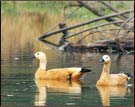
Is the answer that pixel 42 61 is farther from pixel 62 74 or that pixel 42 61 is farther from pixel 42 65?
pixel 62 74

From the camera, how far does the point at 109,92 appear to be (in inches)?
503

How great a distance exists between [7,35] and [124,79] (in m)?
14.1

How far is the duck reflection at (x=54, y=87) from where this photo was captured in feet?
39.7

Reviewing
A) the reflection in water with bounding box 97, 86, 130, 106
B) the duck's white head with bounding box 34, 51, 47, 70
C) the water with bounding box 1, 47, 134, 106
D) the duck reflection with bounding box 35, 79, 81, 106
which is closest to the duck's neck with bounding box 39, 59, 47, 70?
the duck's white head with bounding box 34, 51, 47, 70

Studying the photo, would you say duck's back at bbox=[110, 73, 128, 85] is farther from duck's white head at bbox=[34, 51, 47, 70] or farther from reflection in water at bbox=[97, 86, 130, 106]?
duck's white head at bbox=[34, 51, 47, 70]

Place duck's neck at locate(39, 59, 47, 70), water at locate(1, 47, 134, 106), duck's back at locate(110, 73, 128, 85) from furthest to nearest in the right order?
duck's neck at locate(39, 59, 47, 70) < duck's back at locate(110, 73, 128, 85) < water at locate(1, 47, 134, 106)

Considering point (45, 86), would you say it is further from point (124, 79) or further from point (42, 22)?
point (42, 22)

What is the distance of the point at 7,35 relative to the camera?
90.1 feet

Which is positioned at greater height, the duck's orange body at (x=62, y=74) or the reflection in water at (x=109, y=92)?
the duck's orange body at (x=62, y=74)

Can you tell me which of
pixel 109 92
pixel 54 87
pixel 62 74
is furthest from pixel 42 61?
pixel 109 92

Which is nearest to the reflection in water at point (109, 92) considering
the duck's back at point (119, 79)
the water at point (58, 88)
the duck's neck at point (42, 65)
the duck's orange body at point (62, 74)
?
the water at point (58, 88)

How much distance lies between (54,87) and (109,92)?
1190 millimetres

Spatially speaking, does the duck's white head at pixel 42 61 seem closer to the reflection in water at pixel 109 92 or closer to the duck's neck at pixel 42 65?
the duck's neck at pixel 42 65

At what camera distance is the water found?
1148cm
